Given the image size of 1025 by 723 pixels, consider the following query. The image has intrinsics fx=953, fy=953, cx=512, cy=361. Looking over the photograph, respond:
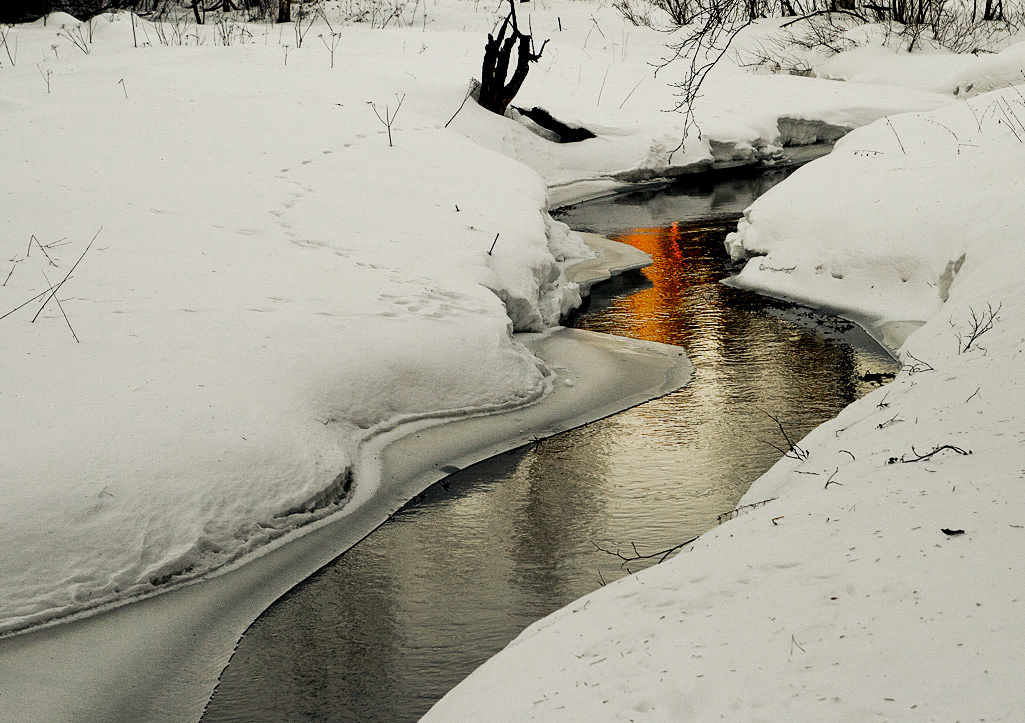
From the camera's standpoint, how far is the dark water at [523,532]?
333cm

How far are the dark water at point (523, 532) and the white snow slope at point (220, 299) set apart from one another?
0.56 m

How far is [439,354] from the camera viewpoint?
5.82 m

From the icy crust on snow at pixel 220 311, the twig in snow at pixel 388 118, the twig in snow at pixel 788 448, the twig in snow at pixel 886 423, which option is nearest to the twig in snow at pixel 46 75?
the icy crust on snow at pixel 220 311

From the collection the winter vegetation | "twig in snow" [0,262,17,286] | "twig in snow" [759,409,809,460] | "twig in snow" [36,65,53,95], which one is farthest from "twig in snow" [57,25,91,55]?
"twig in snow" [759,409,809,460]

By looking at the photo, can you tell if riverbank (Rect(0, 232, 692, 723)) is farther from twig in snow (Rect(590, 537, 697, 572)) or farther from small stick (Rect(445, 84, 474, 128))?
small stick (Rect(445, 84, 474, 128))

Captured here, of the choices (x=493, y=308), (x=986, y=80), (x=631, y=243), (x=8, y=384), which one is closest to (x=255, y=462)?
(x=8, y=384)

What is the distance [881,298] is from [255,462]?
5.26 metres

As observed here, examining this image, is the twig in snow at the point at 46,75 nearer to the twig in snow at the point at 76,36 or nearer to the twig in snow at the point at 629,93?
the twig in snow at the point at 76,36

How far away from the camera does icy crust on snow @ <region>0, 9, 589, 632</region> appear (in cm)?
396

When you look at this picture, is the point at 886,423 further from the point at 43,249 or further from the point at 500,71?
the point at 500,71

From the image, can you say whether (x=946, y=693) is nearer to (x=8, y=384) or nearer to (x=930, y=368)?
(x=930, y=368)

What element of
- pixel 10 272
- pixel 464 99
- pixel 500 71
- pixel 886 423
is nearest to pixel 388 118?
pixel 464 99

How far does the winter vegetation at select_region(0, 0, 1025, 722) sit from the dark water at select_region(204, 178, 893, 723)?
442mm

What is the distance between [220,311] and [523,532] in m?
2.39
